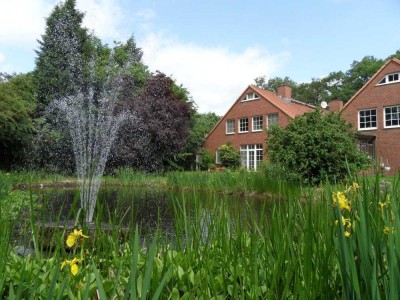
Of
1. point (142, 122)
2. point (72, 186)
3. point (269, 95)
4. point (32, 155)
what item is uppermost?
point (269, 95)

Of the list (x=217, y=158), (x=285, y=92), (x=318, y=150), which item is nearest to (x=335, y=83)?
(x=285, y=92)

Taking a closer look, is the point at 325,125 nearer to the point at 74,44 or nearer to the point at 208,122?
the point at 74,44

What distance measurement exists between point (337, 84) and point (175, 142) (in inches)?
1358

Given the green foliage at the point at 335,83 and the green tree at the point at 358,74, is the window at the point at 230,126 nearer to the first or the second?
the green foliage at the point at 335,83

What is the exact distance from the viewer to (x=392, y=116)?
20516 millimetres

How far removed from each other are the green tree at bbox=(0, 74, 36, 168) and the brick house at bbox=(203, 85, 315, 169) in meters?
12.9

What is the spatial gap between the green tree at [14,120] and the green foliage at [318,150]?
34.7 feet

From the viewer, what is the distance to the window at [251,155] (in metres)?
24.3

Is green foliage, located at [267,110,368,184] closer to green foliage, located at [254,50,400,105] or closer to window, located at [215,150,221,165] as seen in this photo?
window, located at [215,150,221,165]

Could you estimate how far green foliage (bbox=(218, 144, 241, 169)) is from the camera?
24.2 metres

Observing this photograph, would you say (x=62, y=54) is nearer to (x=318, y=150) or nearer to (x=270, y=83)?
(x=318, y=150)

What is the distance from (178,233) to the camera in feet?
5.37

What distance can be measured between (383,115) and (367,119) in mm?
1143

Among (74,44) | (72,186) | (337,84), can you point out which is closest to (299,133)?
(72,186)
